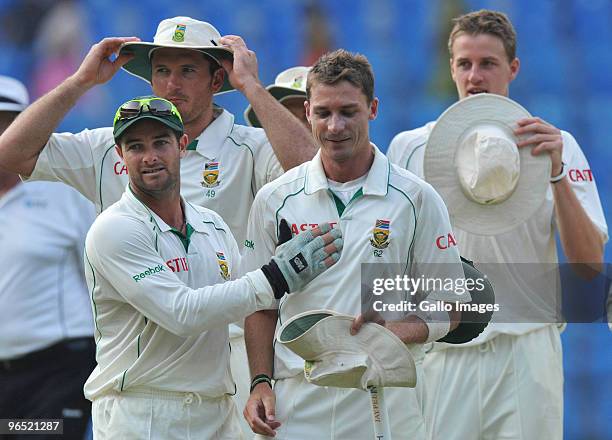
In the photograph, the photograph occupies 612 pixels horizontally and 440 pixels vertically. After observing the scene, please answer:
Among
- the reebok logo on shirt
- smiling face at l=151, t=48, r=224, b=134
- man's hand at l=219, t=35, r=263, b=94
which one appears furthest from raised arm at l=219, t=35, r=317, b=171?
the reebok logo on shirt

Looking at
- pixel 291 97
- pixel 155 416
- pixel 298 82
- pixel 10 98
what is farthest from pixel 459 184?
pixel 10 98

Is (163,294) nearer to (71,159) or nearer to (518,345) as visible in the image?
(71,159)

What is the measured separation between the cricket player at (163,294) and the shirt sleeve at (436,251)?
37 centimetres

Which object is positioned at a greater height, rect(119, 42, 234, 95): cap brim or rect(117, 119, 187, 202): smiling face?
rect(119, 42, 234, 95): cap brim

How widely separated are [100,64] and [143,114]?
2.93ft

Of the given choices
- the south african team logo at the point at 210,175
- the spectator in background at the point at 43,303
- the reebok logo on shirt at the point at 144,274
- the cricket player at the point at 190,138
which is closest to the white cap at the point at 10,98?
the spectator in background at the point at 43,303

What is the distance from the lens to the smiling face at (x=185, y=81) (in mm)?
4574

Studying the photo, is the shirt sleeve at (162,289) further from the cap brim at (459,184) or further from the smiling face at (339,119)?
the cap brim at (459,184)

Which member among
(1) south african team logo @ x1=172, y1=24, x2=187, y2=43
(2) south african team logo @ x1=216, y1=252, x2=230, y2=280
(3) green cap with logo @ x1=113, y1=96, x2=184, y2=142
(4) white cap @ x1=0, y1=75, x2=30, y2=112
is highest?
(4) white cap @ x1=0, y1=75, x2=30, y2=112

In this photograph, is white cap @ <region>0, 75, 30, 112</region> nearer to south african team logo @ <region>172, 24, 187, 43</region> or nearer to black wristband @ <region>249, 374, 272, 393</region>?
south african team logo @ <region>172, 24, 187, 43</region>

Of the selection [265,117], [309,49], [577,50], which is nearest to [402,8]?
[309,49]

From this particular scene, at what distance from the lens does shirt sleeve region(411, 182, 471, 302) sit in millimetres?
3779

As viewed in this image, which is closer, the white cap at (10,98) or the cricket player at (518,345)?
the cricket player at (518,345)

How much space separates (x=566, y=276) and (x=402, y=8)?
4245 millimetres
